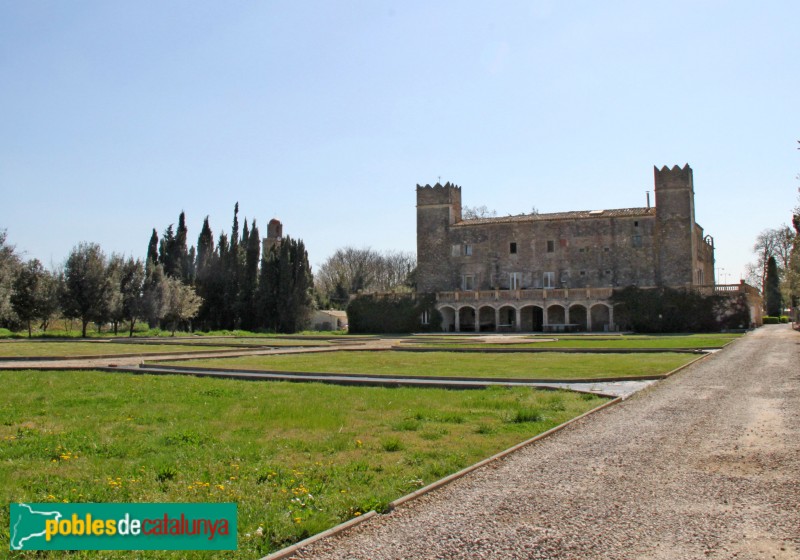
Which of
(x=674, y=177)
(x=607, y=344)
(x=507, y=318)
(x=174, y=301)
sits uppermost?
(x=674, y=177)

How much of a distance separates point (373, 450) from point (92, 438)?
3744 mm

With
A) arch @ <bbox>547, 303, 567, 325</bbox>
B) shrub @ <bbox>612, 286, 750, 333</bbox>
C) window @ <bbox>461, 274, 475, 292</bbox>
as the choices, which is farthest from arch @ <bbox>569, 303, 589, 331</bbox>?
window @ <bbox>461, 274, 475, 292</bbox>

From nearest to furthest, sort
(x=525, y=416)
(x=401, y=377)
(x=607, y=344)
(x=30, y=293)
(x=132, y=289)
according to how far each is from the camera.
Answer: (x=525, y=416), (x=401, y=377), (x=607, y=344), (x=30, y=293), (x=132, y=289)

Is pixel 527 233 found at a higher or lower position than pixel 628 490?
higher

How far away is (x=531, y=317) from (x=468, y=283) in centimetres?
830

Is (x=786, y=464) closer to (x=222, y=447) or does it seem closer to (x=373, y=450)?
(x=373, y=450)

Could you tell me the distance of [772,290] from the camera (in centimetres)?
8325

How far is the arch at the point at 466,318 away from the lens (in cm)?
6775

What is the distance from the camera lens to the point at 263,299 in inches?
2709

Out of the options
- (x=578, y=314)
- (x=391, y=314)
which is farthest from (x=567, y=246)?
(x=391, y=314)

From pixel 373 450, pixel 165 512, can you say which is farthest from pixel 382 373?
pixel 165 512

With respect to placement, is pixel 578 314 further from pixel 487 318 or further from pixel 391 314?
pixel 391 314

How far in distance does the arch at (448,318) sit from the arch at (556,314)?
9.23 metres

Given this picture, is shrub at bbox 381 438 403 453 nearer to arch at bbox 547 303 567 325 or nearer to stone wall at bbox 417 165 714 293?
arch at bbox 547 303 567 325
